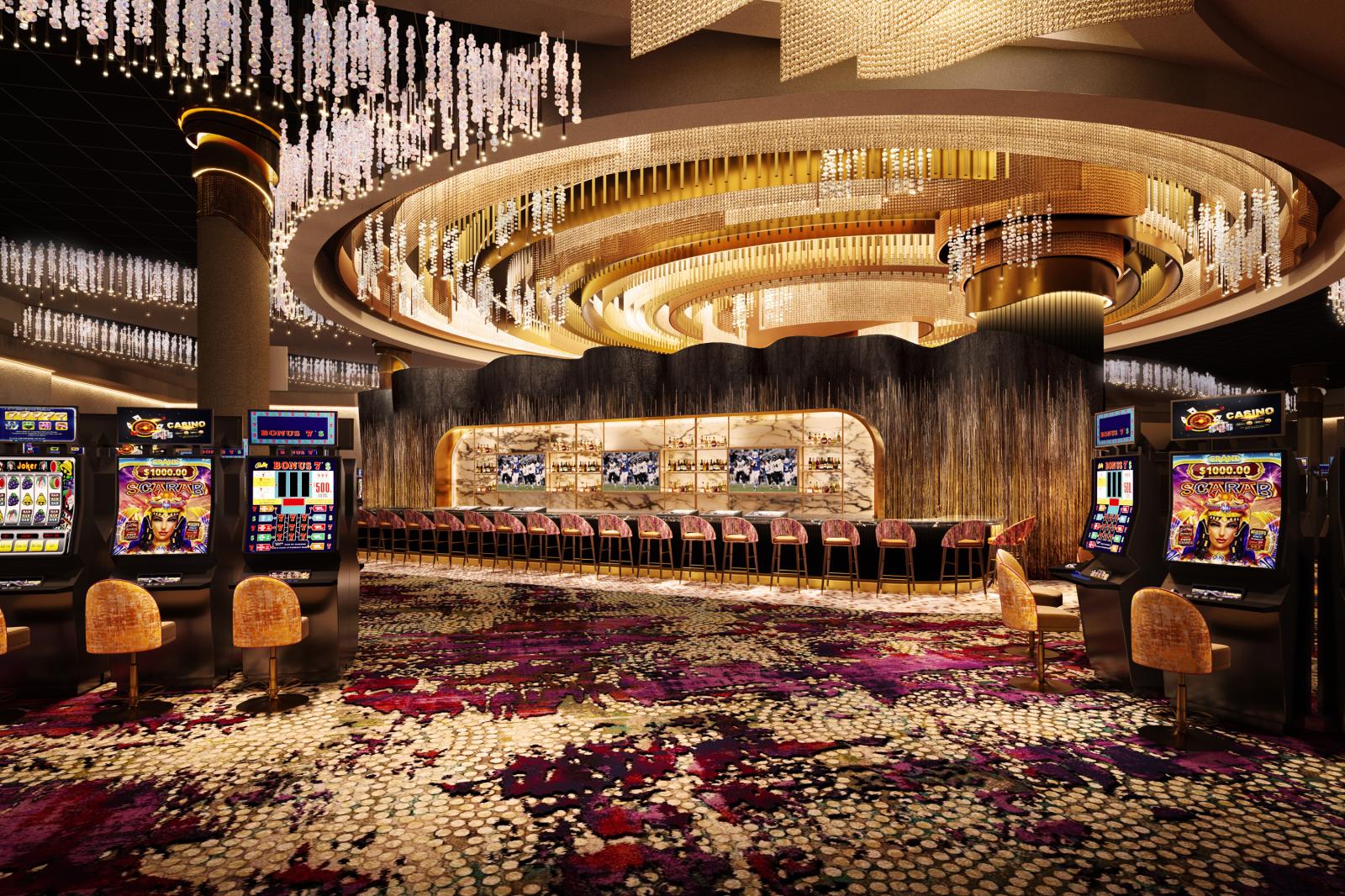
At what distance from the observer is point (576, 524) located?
9203mm

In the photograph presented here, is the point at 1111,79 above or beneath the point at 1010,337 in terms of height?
above

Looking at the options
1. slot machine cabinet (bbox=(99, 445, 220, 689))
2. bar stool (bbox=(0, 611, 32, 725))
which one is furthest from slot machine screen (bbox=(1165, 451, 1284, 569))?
bar stool (bbox=(0, 611, 32, 725))

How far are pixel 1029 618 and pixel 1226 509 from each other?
44.3 inches

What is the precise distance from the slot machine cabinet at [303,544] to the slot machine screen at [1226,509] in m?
4.86

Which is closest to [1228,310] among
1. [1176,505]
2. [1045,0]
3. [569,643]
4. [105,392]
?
[1176,505]

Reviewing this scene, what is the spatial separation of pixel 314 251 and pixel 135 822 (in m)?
7.01

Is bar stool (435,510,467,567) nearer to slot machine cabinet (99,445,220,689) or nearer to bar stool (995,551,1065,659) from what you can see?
slot machine cabinet (99,445,220,689)

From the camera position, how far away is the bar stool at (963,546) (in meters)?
7.42

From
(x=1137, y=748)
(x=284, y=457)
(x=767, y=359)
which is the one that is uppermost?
(x=767, y=359)

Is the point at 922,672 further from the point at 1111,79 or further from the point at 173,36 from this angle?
the point at 173,36

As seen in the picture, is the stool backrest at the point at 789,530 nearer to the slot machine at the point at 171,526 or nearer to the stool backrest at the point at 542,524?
the stool backrest at the point at 542,524

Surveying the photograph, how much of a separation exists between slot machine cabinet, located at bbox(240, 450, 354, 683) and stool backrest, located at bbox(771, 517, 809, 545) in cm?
475

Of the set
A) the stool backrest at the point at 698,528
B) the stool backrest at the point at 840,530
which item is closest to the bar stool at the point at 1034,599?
the stool backrest at the point at 840,530

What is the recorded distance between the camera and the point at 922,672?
15.2 feet
